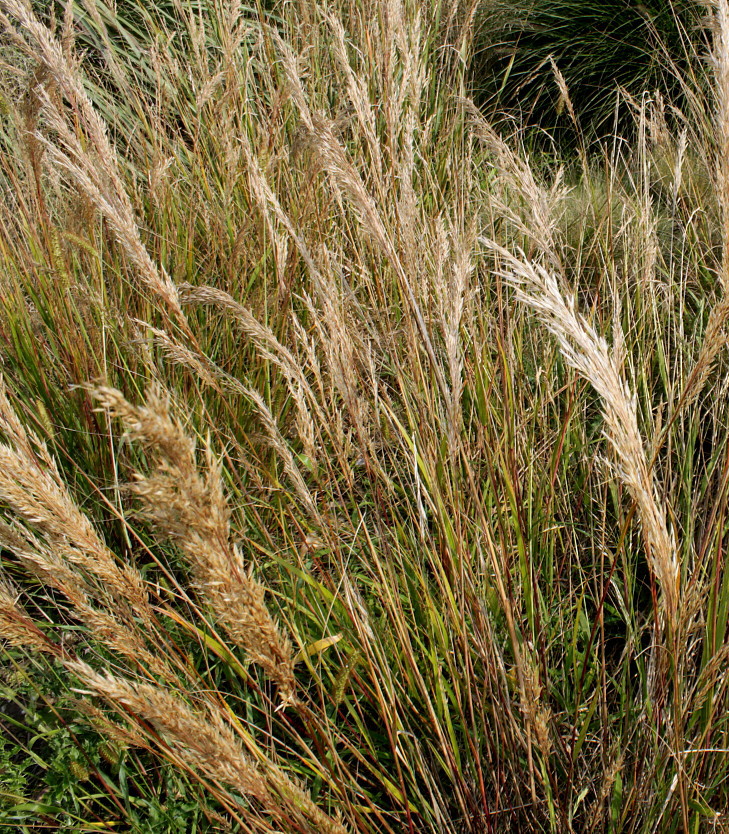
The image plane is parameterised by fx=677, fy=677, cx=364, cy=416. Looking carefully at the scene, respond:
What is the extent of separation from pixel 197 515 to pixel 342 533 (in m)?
1.11

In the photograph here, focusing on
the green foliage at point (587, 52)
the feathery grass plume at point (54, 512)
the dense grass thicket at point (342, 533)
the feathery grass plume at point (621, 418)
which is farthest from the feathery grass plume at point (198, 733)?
the green foliage at point (587, 52)

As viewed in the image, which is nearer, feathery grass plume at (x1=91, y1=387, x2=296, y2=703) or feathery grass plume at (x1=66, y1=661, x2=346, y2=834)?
feathery grass plume at (x1=91, y1=387, x2=296, y2=703)

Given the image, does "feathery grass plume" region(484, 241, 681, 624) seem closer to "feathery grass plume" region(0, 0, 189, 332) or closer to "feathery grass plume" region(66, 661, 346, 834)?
"feathery grass plume" region(66, 661, 346, 834)

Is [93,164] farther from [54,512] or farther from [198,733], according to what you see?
[198,733]

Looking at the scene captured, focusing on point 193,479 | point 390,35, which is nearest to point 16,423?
point 193,479

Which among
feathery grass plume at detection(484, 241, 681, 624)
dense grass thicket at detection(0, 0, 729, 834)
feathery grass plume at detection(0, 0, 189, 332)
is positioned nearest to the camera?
feathery grass plume at detection(484, 241, 681, 624)

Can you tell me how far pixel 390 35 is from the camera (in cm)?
157

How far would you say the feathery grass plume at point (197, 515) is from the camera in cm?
63

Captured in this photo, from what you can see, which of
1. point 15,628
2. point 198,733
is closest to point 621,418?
point 198,733

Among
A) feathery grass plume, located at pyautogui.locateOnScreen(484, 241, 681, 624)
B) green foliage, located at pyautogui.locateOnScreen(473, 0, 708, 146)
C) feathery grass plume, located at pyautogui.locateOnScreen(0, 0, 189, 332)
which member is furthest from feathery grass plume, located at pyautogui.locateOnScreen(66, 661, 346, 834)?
green foliage, located at pyautogui.locateOnScreen(473, 0, 708, 146)

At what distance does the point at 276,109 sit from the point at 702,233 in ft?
5.43

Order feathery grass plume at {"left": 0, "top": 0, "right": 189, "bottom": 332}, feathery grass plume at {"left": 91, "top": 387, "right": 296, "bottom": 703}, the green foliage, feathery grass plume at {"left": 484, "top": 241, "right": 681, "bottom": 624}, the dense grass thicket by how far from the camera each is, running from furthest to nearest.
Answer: the green foliage < feathery grass plume at {"left": 0, "top": 0, "right": 189, "bottom": 332} < the dense grass thicket < feathery grass plume at {"left": 484, "top": 241, "right": 681, "bottom": 624} < feathery grass plume at {"left": 91, "top": 387, "right": 296, "bottom": 703}

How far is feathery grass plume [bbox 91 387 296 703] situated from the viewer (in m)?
0.63

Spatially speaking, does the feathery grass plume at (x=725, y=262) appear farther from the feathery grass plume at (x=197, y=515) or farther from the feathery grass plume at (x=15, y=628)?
the feathery grass plume at (x=15, y=628)
